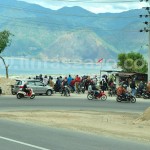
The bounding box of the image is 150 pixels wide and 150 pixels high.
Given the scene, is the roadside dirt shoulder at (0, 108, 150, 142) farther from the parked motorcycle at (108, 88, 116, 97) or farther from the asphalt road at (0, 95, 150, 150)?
the parked motorcycle at (108, 88, 116, 97)

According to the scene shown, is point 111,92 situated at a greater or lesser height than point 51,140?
greater

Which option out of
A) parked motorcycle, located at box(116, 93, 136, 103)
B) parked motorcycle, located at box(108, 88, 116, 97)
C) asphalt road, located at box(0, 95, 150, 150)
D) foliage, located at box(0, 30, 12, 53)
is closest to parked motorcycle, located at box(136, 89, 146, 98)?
parked motorcycle, located at box(108, 88, 116, 97)

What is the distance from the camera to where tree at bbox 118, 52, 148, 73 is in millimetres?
104606

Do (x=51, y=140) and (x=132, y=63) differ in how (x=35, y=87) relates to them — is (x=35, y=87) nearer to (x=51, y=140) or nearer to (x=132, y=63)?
(x=51, y=140)

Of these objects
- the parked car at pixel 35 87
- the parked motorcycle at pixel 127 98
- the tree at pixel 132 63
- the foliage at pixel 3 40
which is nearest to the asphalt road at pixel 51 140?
the parked motorcycle at pixel 127 98

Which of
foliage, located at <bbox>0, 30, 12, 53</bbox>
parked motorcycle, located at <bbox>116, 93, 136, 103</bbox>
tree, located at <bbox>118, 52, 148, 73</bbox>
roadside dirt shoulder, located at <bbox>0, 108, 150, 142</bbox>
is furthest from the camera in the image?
tree, located at <bbox>118, 52, 148, 73</bbox>

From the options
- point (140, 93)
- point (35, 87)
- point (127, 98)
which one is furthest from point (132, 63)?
point (127, 98)

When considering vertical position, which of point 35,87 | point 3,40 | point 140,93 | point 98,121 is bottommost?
point 98,121

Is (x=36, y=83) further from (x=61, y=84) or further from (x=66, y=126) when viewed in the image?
(x=66, y=126)

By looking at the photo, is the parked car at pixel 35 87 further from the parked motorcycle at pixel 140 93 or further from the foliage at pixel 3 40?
the foliage at pixel 3 40

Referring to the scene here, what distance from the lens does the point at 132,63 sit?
112 meters

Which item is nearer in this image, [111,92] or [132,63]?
[111,92]

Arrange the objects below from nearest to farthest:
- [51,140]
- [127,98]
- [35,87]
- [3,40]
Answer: [51,140]
[127,98]
[35,87]
[3,40]

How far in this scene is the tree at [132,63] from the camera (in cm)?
10461
